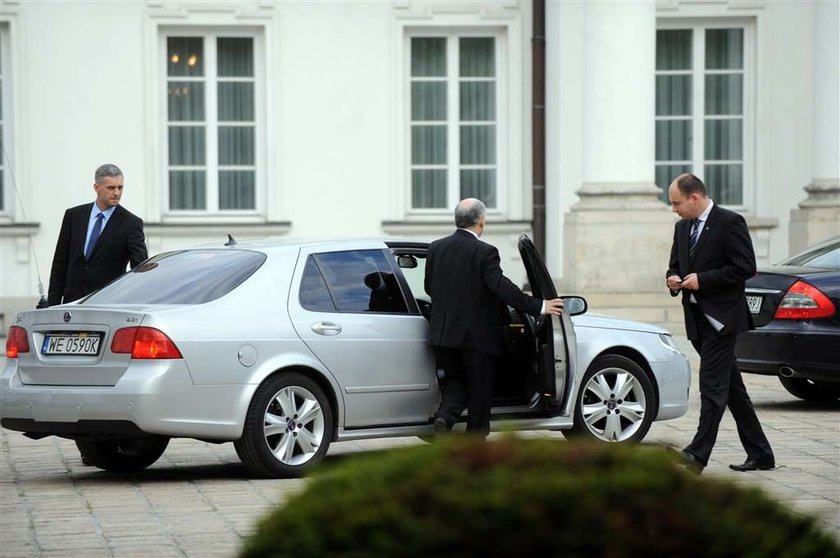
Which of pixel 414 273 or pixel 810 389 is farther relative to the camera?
pixel 810 389

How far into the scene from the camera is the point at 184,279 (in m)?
9.86

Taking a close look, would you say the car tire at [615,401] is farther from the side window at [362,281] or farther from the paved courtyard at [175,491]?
the side window at [362,281]

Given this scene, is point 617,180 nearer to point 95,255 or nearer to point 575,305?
point 575,305

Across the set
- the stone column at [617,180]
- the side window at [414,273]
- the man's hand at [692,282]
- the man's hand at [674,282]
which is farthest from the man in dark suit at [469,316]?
the stone column at [617,180]

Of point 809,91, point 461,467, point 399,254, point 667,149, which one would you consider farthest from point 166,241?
point 461,467

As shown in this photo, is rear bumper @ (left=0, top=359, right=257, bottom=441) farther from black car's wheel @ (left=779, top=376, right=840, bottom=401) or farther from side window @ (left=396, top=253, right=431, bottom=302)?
black car's wheel @ (left=779, top=376, right=840, bottom=401)

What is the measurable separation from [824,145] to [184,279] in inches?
559

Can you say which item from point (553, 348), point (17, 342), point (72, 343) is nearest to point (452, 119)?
point (553, 348)

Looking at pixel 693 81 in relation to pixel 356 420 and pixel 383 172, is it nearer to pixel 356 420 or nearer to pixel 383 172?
pixel 383 172

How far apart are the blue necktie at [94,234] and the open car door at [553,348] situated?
9.05 feet

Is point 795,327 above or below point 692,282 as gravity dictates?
below

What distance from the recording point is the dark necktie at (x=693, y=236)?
9.89 metres

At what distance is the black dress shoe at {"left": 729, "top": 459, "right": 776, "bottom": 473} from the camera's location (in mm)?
9930

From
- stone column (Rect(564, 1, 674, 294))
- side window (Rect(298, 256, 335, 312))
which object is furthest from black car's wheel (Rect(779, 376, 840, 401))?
stone column (Rect(564, 1, 674, 294))
